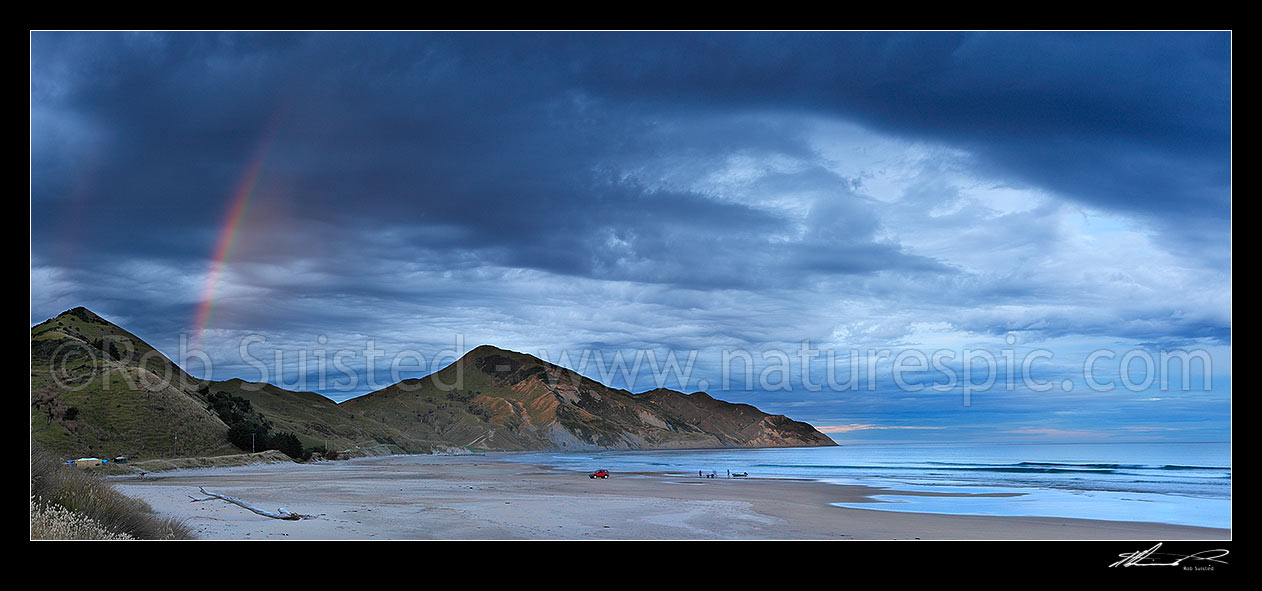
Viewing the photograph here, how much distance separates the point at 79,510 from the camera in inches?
510

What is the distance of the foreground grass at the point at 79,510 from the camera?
11.6 meters

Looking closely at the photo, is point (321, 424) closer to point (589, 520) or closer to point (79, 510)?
point (589, 520)

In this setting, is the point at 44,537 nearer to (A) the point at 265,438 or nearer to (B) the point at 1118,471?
(B) the point at 1118,471

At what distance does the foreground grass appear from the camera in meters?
11.6

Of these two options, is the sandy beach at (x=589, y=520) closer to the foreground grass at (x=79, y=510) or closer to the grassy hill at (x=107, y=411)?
the foreground grass at (x=79, y=510)

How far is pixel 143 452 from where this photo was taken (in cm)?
6819
